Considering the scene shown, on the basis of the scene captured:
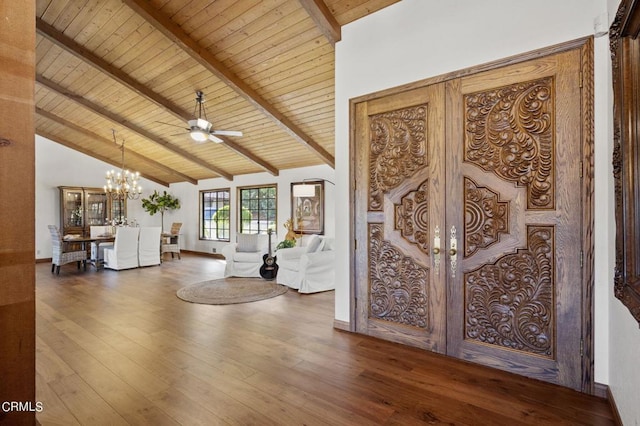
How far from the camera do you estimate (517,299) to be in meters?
2.40

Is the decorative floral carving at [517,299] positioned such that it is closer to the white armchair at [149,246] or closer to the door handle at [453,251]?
the door handle at [453,251]

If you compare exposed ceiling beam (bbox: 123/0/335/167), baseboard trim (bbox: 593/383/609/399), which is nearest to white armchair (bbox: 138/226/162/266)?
exposed ceiling beam (bbox: 123/0/335/167)

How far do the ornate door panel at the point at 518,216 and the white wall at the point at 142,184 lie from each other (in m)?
4.77

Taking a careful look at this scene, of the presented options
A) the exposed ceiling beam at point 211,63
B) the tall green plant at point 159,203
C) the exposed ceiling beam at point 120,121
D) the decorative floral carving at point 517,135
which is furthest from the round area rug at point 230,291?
the tall green plant at point 159,203

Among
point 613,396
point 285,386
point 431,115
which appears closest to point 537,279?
point 613,396

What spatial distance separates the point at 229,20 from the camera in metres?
3.64

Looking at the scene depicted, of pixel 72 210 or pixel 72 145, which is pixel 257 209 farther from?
pixel 72 145

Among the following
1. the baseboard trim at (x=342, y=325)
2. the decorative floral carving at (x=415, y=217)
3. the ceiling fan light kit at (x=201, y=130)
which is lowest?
the baseboard trim at (x=342, y=325)

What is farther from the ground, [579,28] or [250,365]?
[579,28]

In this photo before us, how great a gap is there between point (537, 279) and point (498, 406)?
0.92 meters

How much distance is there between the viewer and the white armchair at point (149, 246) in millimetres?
7285

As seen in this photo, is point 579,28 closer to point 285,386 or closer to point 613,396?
point 613,396

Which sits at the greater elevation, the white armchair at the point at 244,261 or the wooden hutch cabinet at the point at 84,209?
the wooden hutch cabinet at the point at 84,209

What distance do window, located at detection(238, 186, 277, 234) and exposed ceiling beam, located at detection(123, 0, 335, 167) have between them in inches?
112
